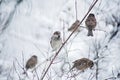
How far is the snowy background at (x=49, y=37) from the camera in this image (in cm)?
420

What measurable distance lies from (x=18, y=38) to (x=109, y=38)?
3.94 ft

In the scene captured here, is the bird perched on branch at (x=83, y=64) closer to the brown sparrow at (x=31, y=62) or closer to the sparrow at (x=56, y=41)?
the sparrow at (x=56, y=41)

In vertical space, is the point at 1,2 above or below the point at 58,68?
above

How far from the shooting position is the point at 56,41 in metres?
4.52

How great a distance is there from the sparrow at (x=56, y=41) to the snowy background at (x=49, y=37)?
2.4 inches

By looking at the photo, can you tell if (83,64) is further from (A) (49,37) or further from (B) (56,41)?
(A) (49,37)

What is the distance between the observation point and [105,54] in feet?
14.0

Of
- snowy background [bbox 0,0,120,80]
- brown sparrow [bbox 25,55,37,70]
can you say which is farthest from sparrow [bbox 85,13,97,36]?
brown sparrow [bbox 25,55,37,70]

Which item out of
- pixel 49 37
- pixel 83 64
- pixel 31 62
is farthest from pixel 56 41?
pixel 83 64

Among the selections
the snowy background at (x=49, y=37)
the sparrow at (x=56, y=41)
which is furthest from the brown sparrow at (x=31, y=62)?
the sparrow at (x=56, y=41)

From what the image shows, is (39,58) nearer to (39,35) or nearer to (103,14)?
(39,35)

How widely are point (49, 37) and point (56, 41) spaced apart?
186 mm

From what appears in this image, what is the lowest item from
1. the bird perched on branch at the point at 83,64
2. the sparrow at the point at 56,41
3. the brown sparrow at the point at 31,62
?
the bird perched on branch at the point at 83,64

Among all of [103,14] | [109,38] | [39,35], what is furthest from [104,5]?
[39,35]
